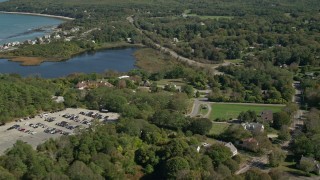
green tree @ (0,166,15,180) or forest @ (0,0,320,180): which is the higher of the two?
green tree @ (0,166,15,180)

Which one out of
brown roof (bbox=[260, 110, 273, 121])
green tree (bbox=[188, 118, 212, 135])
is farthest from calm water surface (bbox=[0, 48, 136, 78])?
green tree (bbox=[188, 118, 212, 135])

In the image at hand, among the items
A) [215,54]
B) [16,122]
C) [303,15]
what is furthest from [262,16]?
[16,122]

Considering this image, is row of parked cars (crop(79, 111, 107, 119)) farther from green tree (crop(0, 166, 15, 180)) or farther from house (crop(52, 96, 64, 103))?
green tree (crop(0, 166, 15, 180))

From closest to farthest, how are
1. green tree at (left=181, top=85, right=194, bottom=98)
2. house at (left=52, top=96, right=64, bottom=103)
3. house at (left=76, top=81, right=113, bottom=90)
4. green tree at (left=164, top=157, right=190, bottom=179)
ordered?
green tree at (left=164, top=157, right=190, bottom=179)
house at (left=52, top=96, right=64, bottom=103)
green tree at (left=181, top=85, right=194, bottom=98)
house at (left=76, top=81, right=113, bottom=90)

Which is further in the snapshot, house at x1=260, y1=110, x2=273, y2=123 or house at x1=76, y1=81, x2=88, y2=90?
house at x1=76, y1=81, x2=88, y2=90

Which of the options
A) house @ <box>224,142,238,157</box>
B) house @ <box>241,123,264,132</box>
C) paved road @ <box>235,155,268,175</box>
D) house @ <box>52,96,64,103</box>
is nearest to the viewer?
paved road @ <box>235,155,268,175</box>

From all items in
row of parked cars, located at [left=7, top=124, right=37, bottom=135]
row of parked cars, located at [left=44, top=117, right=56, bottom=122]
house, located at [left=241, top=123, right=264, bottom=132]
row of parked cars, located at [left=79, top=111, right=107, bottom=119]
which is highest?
row of parked cars, located at [left=7, top=124, right=37, bottom=135]
